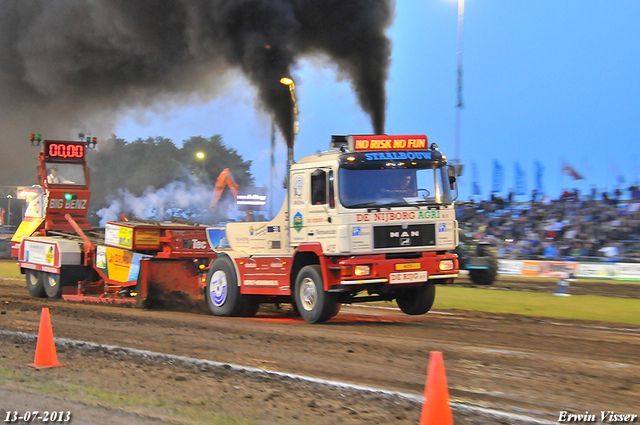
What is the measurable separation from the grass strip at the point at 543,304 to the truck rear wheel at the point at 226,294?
4463mm

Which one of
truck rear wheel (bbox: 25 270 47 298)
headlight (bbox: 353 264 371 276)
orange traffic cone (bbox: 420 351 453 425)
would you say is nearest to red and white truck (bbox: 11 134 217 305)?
truck rear wheel (bbox: 25 270 47 298)

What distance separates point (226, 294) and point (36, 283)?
24.2 feet

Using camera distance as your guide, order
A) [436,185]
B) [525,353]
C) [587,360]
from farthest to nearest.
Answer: [436,185], [525,353], [587,360]

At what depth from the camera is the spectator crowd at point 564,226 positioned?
2194 centimetres

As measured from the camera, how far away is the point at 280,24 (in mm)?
15789

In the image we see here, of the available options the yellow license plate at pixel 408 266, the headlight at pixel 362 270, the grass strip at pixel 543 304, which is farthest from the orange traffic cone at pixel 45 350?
the grass strip at pixel 543 304

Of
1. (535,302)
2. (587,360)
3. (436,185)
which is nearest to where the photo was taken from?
(587,360)

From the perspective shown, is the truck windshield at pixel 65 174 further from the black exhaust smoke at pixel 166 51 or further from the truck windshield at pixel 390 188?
the truck windshield at pixel 390 188

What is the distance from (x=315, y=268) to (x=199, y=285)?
14.0 feet

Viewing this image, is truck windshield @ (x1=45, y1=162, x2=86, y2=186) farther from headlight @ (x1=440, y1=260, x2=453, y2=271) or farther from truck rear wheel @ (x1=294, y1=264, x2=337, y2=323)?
headlight @ (x1=440, y1=260, x2=453, y2=271)

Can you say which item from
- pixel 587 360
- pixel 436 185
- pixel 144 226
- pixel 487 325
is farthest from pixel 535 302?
pixel 144 226

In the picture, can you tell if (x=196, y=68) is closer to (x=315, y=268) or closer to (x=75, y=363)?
(x=315, y=268)

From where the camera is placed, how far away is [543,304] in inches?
566

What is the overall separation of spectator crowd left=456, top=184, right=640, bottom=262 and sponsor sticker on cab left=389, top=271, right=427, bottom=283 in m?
11.2
